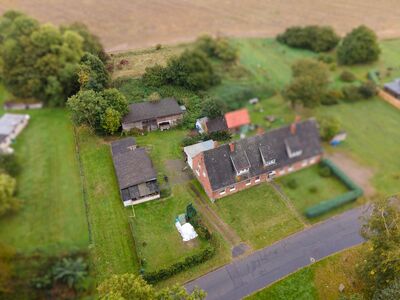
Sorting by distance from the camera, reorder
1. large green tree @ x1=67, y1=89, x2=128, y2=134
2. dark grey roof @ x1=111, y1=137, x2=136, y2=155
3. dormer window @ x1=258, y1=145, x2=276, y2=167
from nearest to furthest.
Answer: large green tree @ x1=67, y1=89, x2=128, y2=134 < dark grey roof @ x1=111, y1=137, x2=136, y2=155 < dormer window @ x1=258, y1=145, x2=276, y2=167

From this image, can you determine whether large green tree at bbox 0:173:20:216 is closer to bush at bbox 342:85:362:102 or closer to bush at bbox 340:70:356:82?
bush at bbox 342:85:362:102

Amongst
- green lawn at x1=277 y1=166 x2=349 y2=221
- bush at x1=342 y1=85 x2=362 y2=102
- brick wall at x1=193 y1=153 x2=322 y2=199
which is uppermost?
bush at x1=342 y1=85 x2=362 y2=102

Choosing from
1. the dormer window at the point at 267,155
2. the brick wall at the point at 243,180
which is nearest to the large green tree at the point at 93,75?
the brick wall at the point at 243,180

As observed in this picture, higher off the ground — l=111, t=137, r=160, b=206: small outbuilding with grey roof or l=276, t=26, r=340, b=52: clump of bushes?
l=276, t=26, r=340, b=52: clump of bushes

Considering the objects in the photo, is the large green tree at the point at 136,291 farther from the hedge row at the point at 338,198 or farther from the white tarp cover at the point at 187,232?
the hedge row at the point at 338,198

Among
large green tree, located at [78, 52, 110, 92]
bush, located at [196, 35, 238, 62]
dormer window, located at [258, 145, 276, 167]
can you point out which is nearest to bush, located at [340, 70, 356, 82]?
bush, located at [196, 35, 238, 62]

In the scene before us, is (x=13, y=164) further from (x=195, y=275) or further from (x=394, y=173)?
(x=394, y=173)

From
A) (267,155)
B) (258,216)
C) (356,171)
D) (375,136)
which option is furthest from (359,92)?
(258,216)
